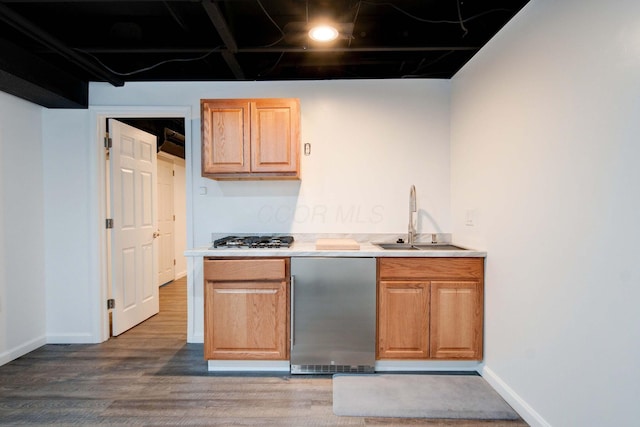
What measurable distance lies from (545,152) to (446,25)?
1288 mm

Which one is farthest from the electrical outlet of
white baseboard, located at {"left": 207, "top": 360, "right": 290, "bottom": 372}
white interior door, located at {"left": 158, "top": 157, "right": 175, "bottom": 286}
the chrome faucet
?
white interior door, located at {"left": 158, "top": 157, "right": 175, "bottom": 286}

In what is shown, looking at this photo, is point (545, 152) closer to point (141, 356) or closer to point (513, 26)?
point (513, 26)

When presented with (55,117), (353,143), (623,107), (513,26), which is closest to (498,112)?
(513,26)

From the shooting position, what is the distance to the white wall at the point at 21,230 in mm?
2535

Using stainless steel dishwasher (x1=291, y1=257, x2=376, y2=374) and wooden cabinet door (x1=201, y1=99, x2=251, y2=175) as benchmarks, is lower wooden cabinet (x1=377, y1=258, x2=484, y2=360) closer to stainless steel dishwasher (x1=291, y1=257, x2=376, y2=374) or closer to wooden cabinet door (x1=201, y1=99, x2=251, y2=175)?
stainless steel dishwasher (x1=291, y1=257, x2=376, y2=374)

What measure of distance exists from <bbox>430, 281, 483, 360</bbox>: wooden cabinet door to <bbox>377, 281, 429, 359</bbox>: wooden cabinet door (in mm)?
65

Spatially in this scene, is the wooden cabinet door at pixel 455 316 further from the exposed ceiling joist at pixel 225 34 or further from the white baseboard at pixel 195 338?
the exposed ceiling joist at pixel 225 34

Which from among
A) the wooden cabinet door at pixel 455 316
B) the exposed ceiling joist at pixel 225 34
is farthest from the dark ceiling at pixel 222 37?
the wooden cabinet door at pixel 455 316

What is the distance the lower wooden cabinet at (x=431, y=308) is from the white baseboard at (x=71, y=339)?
103 inches

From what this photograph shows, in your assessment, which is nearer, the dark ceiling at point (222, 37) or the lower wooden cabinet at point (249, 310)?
the dark ceiling at point (222, 37)

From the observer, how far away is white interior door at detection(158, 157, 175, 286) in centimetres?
508

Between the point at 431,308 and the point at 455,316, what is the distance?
0.61ft

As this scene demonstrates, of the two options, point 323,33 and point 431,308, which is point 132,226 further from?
point 431,308

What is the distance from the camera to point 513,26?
77.4 inches
